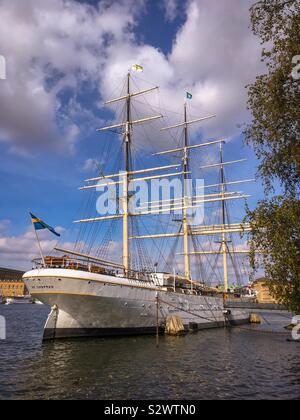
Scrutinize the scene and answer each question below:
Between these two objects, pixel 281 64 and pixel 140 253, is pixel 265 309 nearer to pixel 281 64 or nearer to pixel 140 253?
pixel 140 253

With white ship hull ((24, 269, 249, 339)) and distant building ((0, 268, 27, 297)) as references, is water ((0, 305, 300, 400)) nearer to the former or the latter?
white ship hull ((24, 269, 249, 339))

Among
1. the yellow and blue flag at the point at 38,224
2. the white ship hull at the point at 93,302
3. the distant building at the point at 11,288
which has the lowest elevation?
the white ship hull at the point at 93,302

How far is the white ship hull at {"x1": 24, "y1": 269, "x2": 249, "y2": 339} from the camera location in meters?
27.6

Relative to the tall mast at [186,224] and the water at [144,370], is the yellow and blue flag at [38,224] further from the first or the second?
the tall mast at [186,224]

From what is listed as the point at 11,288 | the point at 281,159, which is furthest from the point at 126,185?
the point at 11,288

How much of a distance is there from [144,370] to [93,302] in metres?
10.7

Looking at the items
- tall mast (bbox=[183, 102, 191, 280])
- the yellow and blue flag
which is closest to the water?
the yellow and blue flag

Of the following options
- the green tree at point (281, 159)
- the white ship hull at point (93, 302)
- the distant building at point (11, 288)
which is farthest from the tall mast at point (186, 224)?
the distant building at point (11, 288)

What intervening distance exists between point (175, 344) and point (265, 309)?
69.5 metres

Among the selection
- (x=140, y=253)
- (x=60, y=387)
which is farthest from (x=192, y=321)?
(x=60, y=387)

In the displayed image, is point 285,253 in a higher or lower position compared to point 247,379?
higher

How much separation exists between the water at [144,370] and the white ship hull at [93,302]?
1.57 meters

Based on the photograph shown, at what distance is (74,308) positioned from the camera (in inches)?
1102

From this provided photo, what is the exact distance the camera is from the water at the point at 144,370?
1436 cm
